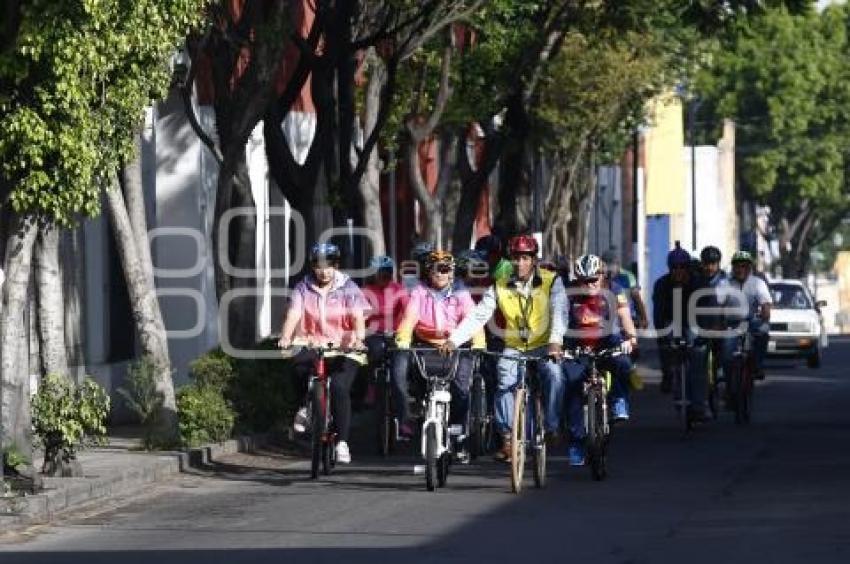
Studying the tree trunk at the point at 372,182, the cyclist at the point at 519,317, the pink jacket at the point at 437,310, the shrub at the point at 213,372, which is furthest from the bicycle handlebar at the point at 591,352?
the tree trunk at the point at 372,182

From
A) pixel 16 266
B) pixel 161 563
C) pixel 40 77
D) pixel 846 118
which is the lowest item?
pixel 161 563

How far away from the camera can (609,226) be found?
7794 centimetres

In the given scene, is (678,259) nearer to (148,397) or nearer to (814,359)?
(148,397)

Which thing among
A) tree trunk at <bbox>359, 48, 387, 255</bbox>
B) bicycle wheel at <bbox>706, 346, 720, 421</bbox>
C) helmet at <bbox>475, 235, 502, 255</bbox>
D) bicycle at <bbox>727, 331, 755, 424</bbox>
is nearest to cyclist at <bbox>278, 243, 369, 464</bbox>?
helmet at <bbox>475, 235, 502, 255</bbox>

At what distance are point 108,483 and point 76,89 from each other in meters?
3.50

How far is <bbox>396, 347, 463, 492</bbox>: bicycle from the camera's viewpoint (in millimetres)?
18562

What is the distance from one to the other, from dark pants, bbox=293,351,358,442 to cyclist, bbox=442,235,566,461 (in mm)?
1626

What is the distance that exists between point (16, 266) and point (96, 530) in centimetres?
250

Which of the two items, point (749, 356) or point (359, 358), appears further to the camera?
point (749, 356)

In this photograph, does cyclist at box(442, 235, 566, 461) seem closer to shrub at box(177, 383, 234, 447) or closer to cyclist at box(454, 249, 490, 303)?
cyclist at box(454, 249, 490, 303)

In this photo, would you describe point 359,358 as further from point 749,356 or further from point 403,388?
point 749,356

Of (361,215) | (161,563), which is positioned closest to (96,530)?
(161,563)

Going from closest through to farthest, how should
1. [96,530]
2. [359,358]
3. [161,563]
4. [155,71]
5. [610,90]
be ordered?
[161,563] → [96,530] → [155,71] → [359,358] → [610,90]

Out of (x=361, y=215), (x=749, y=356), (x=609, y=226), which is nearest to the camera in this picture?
(x=749, y=356)
